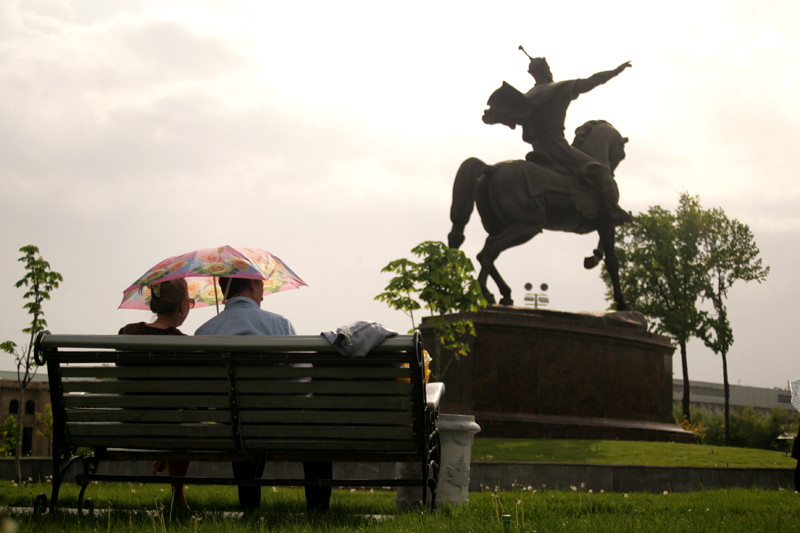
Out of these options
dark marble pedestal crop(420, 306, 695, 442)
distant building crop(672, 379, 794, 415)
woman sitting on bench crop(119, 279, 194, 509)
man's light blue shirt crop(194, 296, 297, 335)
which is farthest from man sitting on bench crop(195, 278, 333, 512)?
distant building crop(672, 379, 794, 415)

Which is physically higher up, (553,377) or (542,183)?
(542,183)

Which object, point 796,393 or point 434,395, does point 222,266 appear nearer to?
point 434,395

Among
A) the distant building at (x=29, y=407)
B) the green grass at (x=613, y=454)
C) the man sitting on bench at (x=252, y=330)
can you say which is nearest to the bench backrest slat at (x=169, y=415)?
the man sitting on bench at (x=252, y=330)

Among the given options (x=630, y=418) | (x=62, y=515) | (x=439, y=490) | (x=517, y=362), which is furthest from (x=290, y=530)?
(x=630, y=418)

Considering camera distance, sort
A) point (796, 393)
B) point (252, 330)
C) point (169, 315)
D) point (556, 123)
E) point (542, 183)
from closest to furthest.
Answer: point (252, 330) < point (169, 315) < point (796, 393) < point (542, 183) < point (556, 123)

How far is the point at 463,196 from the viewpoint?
16.4 metres

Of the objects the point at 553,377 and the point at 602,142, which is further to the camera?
the point at 602,142

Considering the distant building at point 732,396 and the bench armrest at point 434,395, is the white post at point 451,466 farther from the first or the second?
the distant building at point 732,396

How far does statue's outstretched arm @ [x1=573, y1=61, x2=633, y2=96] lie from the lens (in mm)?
16734

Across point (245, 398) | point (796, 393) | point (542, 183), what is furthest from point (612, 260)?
point (245, 398)

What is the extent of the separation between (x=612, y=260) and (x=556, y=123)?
319 cm

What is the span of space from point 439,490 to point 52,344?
2489mm

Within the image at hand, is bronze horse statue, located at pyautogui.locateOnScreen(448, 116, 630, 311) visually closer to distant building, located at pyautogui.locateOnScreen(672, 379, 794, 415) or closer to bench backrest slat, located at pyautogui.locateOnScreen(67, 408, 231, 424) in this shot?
bench backrest slat, located at pyautogui.locateOnScreen(67, 408, 231, 424)

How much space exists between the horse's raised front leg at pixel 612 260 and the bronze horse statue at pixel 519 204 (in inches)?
0.8
